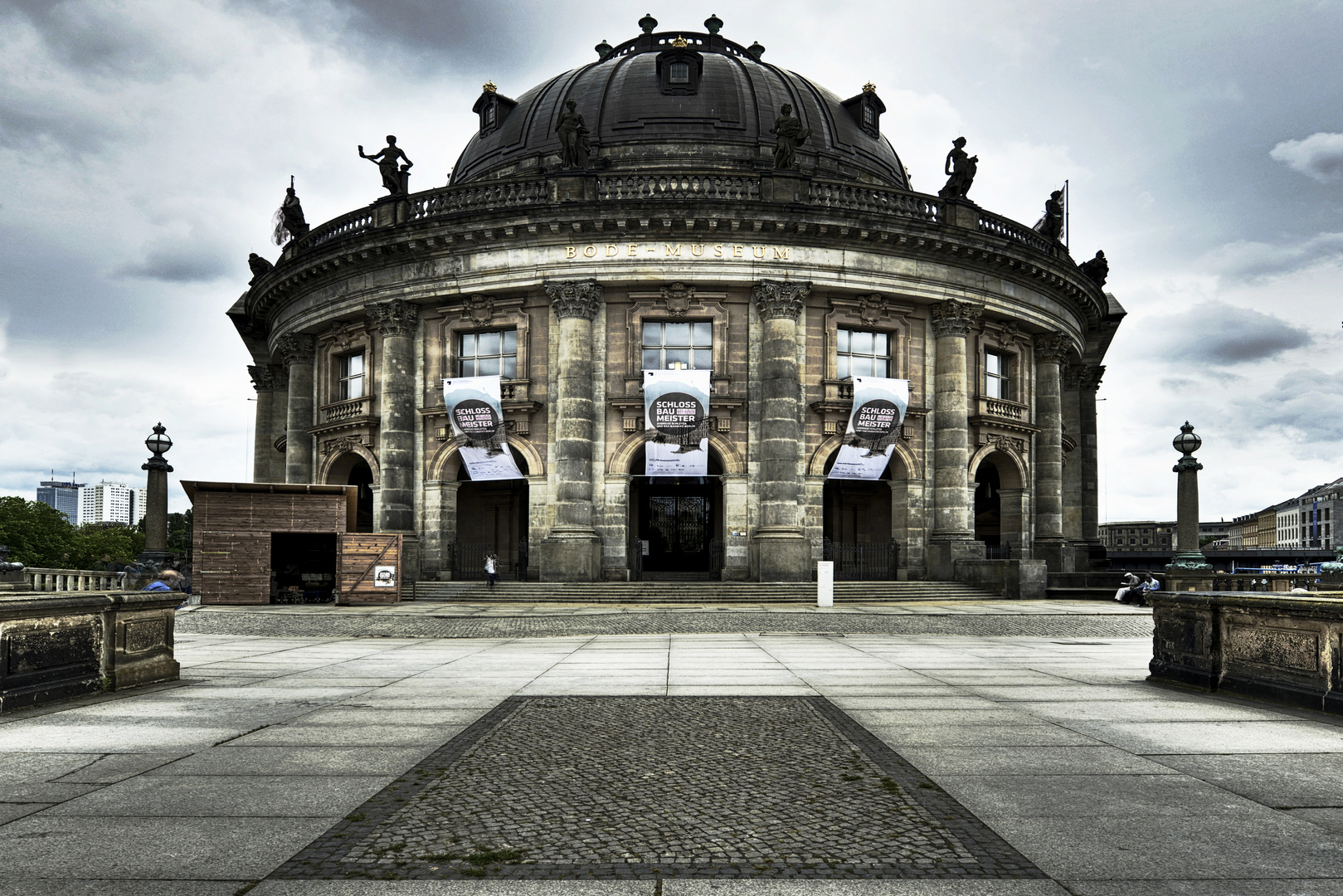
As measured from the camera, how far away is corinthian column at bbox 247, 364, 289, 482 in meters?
42.1

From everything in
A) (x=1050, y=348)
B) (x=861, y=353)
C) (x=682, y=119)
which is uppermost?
(x=682, y=119)

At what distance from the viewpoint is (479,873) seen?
399 cm

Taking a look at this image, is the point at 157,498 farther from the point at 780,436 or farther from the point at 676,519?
the point at 780,436

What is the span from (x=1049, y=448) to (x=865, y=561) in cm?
1007

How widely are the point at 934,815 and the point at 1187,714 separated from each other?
14.8 feet

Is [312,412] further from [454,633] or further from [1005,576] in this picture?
[1005,576]

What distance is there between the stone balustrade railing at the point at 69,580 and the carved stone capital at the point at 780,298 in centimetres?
1966

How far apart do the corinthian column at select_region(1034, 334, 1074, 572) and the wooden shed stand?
78.7ft

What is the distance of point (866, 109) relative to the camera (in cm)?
4194

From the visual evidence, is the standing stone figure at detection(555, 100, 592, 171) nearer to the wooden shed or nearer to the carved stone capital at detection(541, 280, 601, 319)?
the carved stone capital at detection(541, 280, 601, 319)

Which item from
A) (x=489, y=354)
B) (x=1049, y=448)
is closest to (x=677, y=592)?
(x=489, y=354)

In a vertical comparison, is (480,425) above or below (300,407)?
below

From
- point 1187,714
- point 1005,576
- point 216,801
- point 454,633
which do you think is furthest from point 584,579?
point 216,801

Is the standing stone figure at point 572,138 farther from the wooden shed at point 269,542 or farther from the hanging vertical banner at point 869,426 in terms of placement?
the wooden shed at point 269,542
